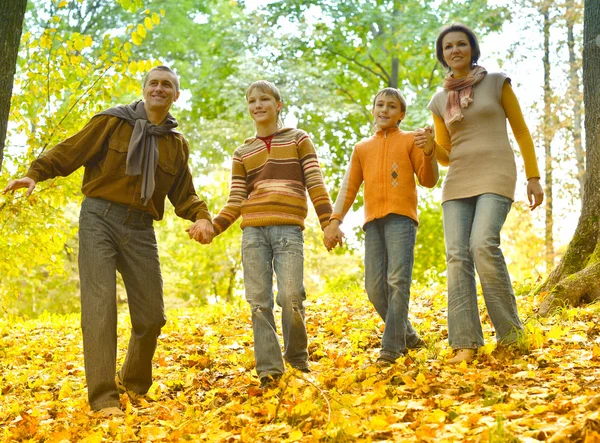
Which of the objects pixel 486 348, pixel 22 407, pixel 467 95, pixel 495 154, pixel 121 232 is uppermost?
pixel 467 95

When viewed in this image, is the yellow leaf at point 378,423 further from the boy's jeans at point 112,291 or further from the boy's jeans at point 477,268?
the boy's jeans at point 112,291

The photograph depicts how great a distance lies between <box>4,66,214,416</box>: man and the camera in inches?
177

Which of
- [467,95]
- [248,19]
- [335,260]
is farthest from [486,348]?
[335,260]

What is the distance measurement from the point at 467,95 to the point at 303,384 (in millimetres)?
2327

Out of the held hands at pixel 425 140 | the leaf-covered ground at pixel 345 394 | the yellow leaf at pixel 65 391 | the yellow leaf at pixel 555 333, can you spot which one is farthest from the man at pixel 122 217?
the yellow leaf at pixel 555 333

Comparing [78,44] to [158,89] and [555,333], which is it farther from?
[555,333]

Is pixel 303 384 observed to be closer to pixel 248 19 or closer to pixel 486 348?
pixel 486 348

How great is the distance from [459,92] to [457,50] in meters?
0.30

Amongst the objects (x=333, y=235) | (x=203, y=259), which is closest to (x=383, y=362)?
(x=333, y=235)

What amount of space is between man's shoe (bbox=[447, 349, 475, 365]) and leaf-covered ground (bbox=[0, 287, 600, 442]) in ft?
0.22

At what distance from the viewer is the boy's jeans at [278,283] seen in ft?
15.2

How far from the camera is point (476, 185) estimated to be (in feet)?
15.4

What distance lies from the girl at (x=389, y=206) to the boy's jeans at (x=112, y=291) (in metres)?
1.32

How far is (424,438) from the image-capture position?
290 centimetres
